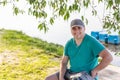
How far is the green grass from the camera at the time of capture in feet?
24.4

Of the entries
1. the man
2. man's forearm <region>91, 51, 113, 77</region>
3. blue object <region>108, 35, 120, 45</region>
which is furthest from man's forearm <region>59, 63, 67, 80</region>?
blue object <region>108, 35, 120, 45</region>

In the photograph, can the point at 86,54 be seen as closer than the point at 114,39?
Yes

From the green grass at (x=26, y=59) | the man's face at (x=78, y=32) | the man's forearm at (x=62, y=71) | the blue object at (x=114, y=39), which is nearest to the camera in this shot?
the man's face at (x=78, y=32)

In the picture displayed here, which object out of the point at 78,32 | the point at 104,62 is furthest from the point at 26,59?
the point at 104,62

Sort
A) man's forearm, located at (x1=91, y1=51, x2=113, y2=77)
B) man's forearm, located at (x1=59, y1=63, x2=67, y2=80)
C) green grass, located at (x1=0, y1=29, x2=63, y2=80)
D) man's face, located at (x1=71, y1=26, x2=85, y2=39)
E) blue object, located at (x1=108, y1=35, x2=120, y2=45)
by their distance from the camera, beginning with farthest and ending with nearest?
1. blue object, located at (x1=108, y1=35, x2=120, y2=45)
2. green grass, located at (x1=0, y1=29, x2=63, y2=80)
3. man's forearm, located at (x1=59, y1=63, x2=67, y2=80)
4. man's face, located at (x1=71, y1=26, x2=85, y2=39)
5. man's forearm, located at (x1=91, y1=51, x2=113, y2=77)

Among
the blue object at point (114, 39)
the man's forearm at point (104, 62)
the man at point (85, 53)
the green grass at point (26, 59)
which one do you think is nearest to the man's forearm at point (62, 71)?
the man at point (85, 53)

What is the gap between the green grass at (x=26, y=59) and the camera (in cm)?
743

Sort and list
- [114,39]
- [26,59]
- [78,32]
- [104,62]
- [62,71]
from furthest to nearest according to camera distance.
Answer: [114,39] → [26,59] → [62,71] → [78,32] → [104,62]

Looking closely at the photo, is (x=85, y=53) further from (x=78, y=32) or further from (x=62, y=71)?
(x=62, y=71)

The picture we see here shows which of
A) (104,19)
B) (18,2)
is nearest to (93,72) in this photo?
(104,19)

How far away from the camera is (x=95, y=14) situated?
149 inches

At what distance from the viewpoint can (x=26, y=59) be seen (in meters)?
8.75

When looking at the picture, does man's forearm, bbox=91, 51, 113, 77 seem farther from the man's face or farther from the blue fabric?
the man's face

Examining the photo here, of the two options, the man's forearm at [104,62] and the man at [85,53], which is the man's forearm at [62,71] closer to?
the man at [85,53]
